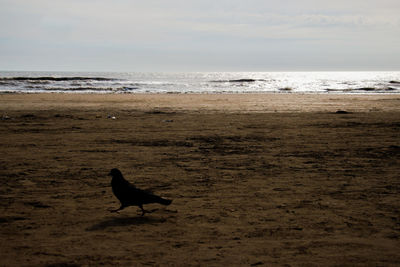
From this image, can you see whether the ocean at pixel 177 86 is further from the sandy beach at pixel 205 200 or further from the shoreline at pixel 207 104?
the sandy beach at pixel 205 200

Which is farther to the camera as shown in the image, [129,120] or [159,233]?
[129,120]

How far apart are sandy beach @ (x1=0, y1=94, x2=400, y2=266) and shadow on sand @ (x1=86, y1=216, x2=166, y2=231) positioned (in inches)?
0.5

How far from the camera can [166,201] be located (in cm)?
554

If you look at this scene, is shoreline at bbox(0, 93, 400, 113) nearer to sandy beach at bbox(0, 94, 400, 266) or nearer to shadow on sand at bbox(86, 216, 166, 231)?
sandy beach at bbox(0, 94, 400, 266)

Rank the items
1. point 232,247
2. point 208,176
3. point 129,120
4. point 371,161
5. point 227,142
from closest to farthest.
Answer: point 232,247
point 208,176
point 371,161
point 227,142
point 129,120

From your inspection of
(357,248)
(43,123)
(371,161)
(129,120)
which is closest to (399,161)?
(371,161)

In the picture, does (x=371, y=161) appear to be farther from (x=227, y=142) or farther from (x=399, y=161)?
(x=227, y=142)

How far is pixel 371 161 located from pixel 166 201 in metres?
5.51

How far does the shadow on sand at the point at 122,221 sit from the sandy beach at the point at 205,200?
0.01 meters

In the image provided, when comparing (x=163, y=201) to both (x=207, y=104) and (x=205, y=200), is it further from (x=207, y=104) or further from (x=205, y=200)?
(x=207, y=104)

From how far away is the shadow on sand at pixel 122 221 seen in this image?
5.16 meters

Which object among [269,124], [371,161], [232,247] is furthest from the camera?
[269,124]

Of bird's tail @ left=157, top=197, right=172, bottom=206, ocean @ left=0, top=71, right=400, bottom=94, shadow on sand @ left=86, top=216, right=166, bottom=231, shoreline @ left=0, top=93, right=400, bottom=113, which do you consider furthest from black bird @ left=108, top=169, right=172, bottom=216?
ocean @ left=0, top=71, right=400, bottom=94

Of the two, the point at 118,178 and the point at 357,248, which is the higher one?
the point at 118,178
